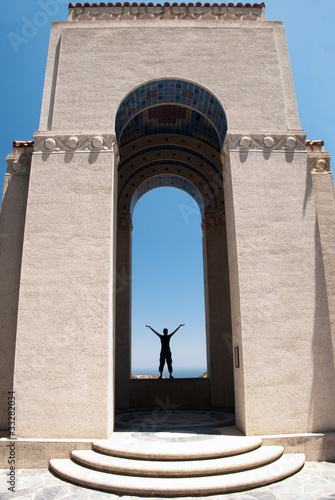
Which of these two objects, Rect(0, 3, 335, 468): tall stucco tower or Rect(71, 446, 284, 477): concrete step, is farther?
Rect(0, 3, 335, 468): tall stucco tower

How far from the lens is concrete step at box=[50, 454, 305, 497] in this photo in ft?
15.2

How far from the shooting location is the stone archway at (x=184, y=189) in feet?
36.6

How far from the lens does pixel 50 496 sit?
468 centimetres

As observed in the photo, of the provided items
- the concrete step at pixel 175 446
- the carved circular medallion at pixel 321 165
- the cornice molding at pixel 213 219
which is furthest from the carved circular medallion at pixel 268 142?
the concrete step at pixel 175 446

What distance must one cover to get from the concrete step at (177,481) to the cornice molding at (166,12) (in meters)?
9.72

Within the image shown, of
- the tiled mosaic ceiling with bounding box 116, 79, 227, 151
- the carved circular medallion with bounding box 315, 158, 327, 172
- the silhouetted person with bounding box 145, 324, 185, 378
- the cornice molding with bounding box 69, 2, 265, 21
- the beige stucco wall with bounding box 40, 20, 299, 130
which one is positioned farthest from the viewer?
the silhouetted person with bounding box 145, 324, 185, 378

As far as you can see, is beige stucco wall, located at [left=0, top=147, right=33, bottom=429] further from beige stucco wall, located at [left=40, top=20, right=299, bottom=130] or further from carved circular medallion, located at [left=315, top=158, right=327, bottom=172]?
carved circular medallion, located at [left=315, top=158, right=327, bottom=172]

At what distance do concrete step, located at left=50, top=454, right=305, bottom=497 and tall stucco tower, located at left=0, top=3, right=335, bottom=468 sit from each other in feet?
3.22

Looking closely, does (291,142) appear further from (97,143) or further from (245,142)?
(97,143)

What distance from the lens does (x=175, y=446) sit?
18.5ft

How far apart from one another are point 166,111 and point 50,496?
9.70 metres

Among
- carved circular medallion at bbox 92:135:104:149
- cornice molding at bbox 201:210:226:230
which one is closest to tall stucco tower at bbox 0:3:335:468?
carved circular medallion at bbox 92:135:104:149

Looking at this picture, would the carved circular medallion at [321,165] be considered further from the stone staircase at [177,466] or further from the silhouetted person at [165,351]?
the silhouetted person at [165,351]

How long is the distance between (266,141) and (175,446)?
605cm
